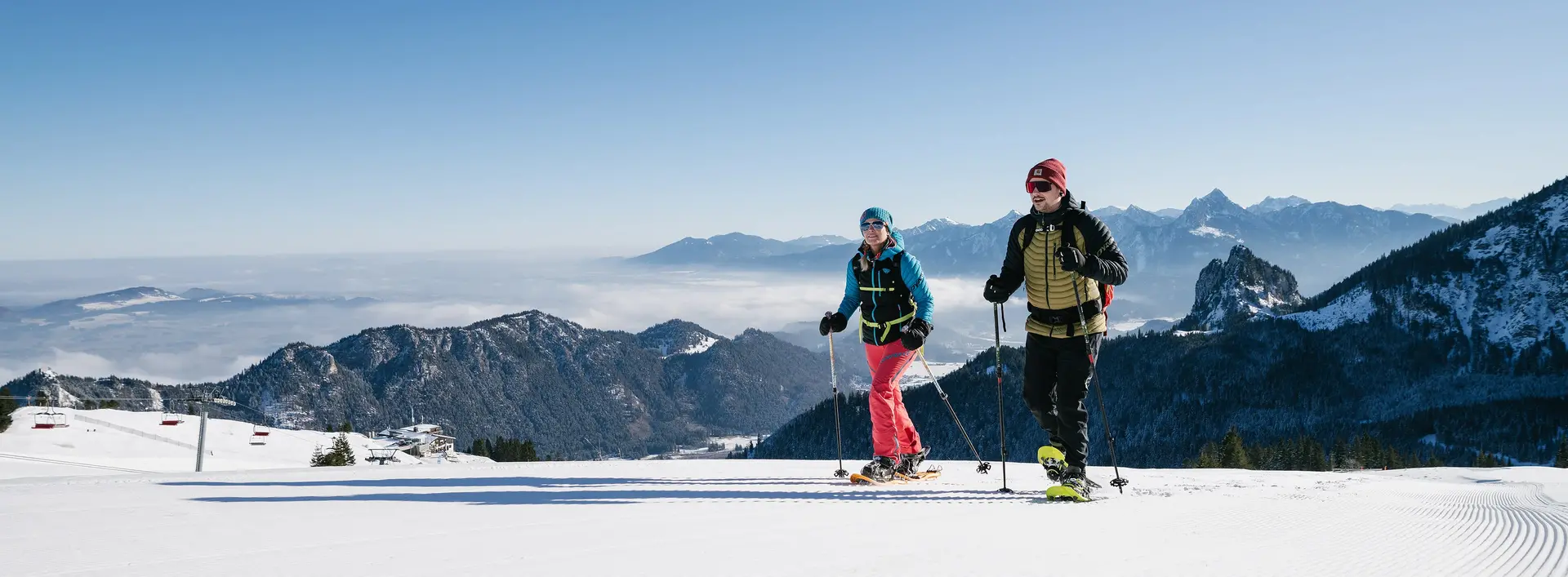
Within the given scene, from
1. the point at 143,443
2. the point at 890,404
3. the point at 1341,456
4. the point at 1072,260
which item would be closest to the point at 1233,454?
the point at 1341,456

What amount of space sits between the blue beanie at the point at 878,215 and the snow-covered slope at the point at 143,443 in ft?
140

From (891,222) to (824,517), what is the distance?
15.3 feet

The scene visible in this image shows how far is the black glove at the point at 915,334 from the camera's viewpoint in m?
9.45

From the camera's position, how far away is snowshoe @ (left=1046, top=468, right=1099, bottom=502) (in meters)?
7.72

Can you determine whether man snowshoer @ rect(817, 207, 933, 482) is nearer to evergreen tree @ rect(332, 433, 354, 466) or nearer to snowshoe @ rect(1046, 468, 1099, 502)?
snowshoe @ rect(1046, 468, 1099, 502)

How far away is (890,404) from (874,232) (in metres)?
2.03

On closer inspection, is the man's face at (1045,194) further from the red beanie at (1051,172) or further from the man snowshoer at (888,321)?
the man snowshoer at (888,321)

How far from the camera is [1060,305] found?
26.7ft

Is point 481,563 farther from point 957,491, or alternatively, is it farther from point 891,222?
point 891,222

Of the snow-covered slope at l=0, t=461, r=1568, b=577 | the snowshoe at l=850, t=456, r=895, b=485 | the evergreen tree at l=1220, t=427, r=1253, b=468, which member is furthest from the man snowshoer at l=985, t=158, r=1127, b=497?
the evergreen tree at l=1220, t=427, r=1253, b=468

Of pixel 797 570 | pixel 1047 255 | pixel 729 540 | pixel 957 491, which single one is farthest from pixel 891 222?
pixel 797 570

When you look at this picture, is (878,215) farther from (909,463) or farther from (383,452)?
(383,452)

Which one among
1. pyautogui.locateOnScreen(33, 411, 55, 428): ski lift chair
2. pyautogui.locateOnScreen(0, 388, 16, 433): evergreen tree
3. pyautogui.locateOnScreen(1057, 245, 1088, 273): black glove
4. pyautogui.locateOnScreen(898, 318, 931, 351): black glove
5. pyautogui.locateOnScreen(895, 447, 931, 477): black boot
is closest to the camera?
pyautogui.locateOnScreen(1057, 245, 1088, 273): black glove

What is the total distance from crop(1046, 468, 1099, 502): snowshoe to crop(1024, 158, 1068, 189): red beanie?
2723mm
